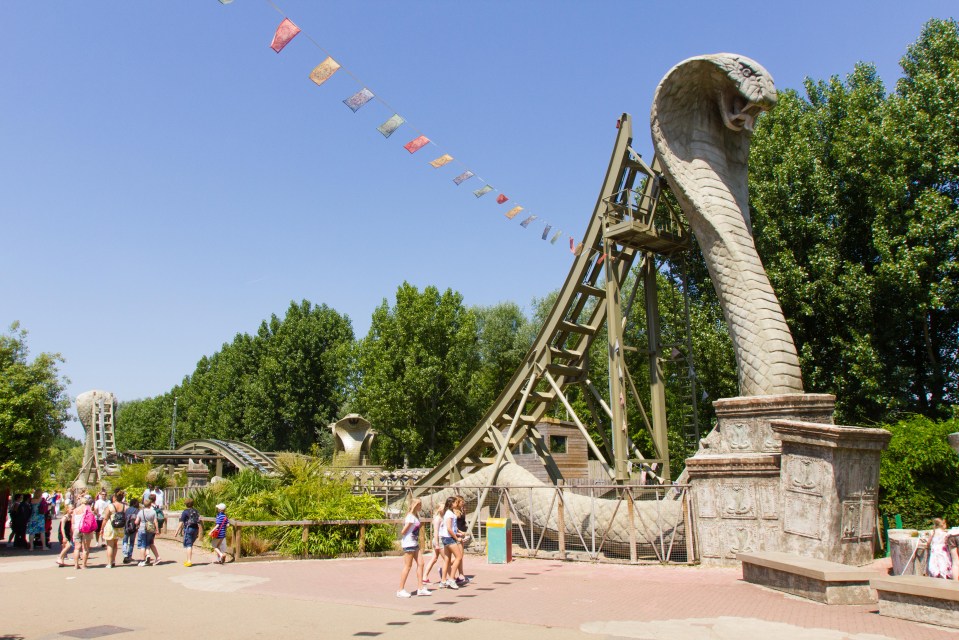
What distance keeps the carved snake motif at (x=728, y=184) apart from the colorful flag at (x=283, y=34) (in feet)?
24.7

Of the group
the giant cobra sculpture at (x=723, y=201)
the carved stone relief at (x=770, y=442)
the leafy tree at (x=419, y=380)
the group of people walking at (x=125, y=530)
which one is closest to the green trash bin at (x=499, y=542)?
the giant cobra sculpture at (x=723, y=201)

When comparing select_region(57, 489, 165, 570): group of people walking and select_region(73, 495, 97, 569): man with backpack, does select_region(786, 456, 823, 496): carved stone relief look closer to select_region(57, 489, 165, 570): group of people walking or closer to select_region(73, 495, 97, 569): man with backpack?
select_region(57, 489, 165, 570): group of people walking

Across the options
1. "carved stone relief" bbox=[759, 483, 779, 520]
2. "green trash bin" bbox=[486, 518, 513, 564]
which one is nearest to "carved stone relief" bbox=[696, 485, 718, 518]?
"carved stone relief" bbox=[759, 483, 779, 520]

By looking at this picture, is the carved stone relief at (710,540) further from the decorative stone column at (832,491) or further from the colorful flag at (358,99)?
the colorful flag at (358,99)

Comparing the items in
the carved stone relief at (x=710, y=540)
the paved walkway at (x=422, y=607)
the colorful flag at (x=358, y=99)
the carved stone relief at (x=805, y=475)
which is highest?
the colorful flag at (x=358, y=99)

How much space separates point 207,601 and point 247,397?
4259cm

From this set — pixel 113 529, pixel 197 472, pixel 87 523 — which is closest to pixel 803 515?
pixel 113 529

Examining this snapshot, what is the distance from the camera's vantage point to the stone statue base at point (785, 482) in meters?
10.8

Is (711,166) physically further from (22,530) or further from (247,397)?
(247,397)

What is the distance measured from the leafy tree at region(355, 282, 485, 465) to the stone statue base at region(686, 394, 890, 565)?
2588 cm

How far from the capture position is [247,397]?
50.2 metres

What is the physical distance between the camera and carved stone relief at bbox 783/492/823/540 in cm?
1090

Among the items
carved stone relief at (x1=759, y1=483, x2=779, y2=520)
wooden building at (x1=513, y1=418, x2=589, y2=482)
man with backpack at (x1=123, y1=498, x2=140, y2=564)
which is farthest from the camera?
wooden building at (x1=513, y1=418, x2=589, y2=482)

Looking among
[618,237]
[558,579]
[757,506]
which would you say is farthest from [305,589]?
[618,237]
